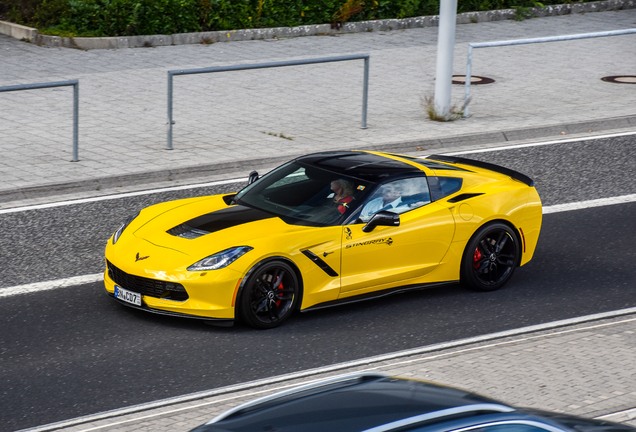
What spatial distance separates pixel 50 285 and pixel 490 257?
13.1 feet

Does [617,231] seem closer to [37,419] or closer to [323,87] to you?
[37,419]

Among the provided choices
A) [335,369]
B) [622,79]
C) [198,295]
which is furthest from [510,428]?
[622,79]

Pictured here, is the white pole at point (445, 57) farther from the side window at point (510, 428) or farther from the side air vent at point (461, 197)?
the side window at point (510, 428)

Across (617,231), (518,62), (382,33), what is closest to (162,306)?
(617,231)

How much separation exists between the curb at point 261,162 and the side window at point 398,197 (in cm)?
438

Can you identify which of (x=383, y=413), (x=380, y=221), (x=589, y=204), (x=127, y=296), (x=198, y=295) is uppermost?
(x=383, y=413)

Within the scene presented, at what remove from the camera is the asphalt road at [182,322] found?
6641mm

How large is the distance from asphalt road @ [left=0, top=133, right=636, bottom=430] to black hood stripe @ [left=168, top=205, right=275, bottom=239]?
2.41ft

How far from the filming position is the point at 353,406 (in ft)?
12.0

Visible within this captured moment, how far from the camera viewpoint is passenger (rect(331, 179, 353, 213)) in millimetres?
8117

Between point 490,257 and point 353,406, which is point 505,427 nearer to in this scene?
point 353,406

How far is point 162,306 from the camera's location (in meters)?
7.54

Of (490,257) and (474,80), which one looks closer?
(490,257)

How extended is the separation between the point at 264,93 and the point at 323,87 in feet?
4.31
